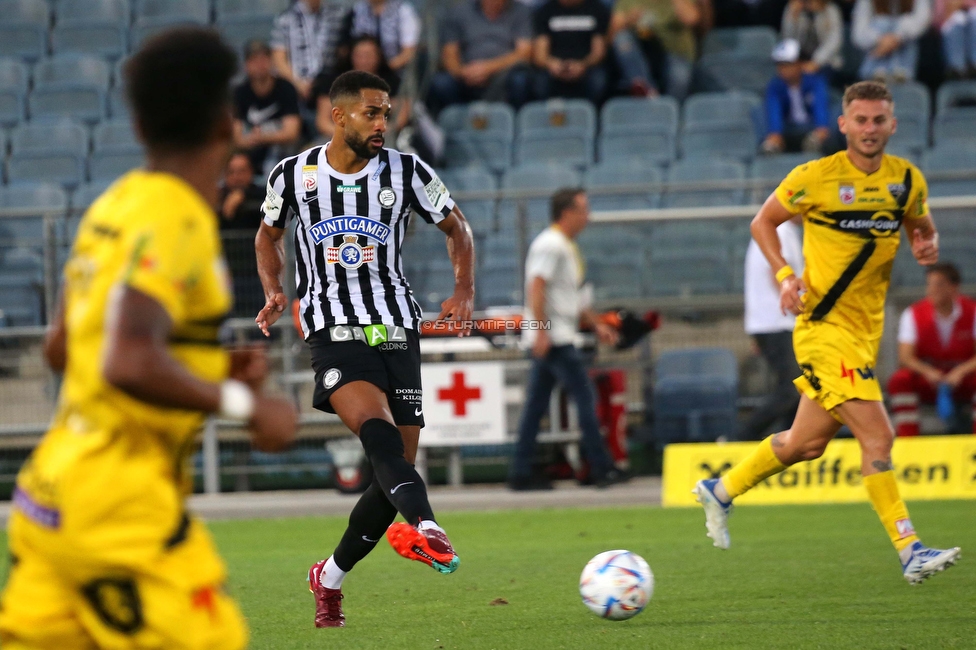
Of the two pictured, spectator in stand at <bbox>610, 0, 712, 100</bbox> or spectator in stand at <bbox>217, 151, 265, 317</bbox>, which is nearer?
spectator in stand at <bbox>217, 151, 265, 317</bbox>

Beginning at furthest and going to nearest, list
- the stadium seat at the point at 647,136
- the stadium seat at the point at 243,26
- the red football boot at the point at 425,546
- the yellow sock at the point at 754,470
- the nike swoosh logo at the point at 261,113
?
the stadium seat at the point at 243,26
the stadium seat at the point at 647,136
the nike swoosh logo at the point at 261,113
the yellow sock at the point at 754,470
the red football boot at the point at 425,546

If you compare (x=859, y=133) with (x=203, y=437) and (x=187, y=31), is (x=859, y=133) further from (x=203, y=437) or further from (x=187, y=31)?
(x=203, y=437)

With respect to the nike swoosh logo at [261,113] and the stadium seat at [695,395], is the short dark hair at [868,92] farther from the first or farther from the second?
the nike swoosh logo at [261,113]

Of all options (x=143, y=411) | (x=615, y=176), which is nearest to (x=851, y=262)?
(x=143, y=411)

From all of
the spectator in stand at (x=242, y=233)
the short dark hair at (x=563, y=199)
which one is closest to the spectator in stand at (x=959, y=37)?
the short dark hair at (x=563, y=199)

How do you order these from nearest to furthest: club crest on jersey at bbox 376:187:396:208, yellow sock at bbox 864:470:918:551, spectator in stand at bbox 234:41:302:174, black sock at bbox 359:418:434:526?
1. black sock at bbox 359:418:434:526
2. club crest on jersey at bbox 376:187:396:208
3. yellow sock at bbox 864:470:918:551
4. spectator in stand at bbox 234:41:302:174

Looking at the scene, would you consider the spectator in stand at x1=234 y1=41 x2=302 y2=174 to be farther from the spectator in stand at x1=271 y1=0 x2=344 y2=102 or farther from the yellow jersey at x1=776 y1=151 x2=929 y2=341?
the yellow jersey at x1=776 y1=151 x2=929 y2=341

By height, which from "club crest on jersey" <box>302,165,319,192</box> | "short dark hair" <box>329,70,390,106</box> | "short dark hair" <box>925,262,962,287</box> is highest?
"short dark hair" <box>329,70,390,106</box>

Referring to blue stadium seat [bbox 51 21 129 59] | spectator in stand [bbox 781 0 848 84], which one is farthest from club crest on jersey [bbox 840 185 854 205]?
blue stadium seat [bbox 51 21 129 59]

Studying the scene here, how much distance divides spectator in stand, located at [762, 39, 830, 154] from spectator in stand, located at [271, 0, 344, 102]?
15.9 ft

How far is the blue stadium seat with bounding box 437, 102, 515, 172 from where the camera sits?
15031 millimetres

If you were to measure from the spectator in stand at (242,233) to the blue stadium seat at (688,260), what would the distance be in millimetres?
3670

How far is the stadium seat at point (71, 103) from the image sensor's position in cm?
1623

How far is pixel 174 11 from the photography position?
17.5m
